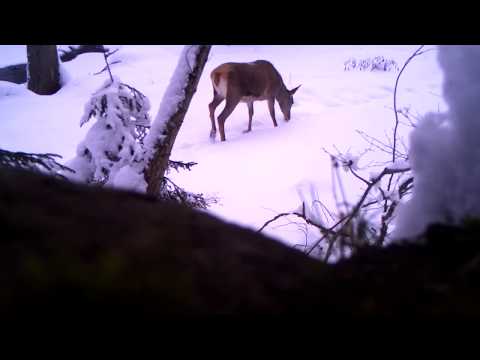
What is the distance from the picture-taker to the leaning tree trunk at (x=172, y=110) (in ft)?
11.9

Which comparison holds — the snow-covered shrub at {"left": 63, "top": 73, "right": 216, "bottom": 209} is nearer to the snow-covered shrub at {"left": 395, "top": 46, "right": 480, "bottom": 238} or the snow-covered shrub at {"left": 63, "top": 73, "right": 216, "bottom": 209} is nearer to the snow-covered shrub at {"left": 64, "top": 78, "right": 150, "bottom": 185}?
the snow-covered shrub at {"left": 64, "top": 78, "right": 150, "bottom": 185}

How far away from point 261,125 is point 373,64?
24.2ft

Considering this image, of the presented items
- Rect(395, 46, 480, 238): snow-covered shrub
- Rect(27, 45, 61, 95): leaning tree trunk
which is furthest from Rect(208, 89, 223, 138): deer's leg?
Rect(395, 46, 480, 238): snow-covered shrub

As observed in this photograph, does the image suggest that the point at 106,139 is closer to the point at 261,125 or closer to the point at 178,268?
the point at 178,268

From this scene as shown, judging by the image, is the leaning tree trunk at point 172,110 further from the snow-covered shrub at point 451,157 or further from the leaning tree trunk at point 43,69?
the leaning tree trunk at point 43,69

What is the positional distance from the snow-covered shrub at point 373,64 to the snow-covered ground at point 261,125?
0.44 m

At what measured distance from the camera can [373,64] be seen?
1526 cm

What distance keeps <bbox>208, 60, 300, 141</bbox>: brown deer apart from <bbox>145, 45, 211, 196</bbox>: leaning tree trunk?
5957mm

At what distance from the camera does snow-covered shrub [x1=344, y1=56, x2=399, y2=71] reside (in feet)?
49.1

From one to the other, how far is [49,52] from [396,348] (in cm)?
1477
